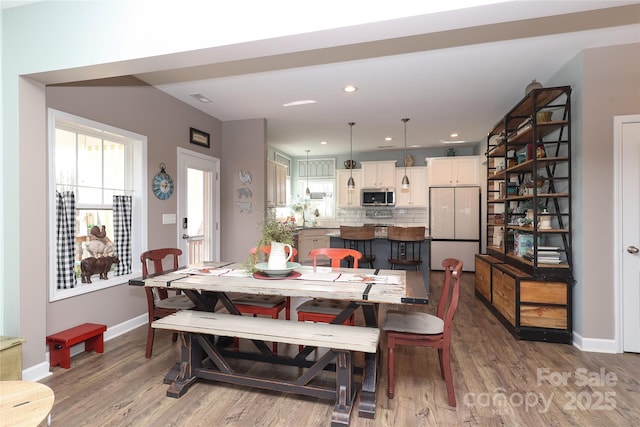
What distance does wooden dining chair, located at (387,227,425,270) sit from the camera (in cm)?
475

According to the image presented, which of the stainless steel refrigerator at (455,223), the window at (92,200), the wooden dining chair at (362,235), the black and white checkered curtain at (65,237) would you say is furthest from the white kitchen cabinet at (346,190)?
the black and white checkered curtain at (65,237)

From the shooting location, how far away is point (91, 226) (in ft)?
10.5

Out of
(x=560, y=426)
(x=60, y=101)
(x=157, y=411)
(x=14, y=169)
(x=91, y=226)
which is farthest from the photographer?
(x=91, y=226)

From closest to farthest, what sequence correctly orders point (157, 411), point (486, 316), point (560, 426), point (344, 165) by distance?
point (560, 426) < point (157, 411) < point (486, 316) < point (344, 165)

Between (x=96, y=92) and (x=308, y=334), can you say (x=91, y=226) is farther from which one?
(x=308, y=334)

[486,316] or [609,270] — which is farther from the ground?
[609,270]

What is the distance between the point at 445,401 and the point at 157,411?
1842 mm

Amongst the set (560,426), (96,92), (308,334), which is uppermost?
(96,92)

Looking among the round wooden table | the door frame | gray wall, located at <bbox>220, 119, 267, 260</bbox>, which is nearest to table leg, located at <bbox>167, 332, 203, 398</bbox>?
the round wooden table

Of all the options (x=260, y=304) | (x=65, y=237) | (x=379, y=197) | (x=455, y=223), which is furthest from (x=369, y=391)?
(x=379, y=197)

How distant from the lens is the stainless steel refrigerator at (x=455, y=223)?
21.9 feet

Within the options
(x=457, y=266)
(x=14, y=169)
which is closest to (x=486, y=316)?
(x=457, y=266)

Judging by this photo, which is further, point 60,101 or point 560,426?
point 60,101

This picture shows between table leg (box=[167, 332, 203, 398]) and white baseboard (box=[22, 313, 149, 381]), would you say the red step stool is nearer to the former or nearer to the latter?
white baseboard (box=[22, 313, 149, 381])
